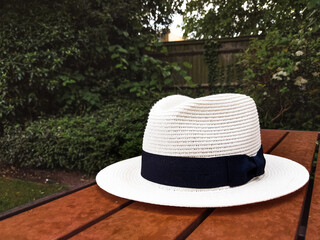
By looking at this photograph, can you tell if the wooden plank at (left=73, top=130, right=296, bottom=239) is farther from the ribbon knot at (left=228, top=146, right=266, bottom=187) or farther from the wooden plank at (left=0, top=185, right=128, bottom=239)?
the ribbon knot at (left=228, top=146, right=266, bottom=187)

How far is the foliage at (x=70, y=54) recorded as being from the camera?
5254mm

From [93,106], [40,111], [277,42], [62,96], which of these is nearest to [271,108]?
[277,42]

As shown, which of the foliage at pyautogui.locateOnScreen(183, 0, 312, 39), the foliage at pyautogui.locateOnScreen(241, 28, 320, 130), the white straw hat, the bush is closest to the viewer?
the white straw hat

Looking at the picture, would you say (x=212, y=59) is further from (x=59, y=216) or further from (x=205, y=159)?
(x=59, y=216)

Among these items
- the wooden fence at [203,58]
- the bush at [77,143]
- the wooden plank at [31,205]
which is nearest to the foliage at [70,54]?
the bush at [77,143]

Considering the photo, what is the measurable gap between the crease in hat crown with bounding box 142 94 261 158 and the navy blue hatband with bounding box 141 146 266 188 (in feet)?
0.07

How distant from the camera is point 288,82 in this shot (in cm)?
534

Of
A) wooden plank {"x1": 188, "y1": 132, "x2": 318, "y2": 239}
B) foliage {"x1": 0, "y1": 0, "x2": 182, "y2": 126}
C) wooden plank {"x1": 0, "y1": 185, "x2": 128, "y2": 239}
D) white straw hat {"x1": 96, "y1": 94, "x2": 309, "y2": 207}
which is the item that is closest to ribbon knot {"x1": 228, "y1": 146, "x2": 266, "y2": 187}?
white straw hat {"x1": 96, "y1": 94, "x2": 309, "y2": 207}

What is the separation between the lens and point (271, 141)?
2279 mm

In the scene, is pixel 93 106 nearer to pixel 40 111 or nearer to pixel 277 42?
pixel 40 111

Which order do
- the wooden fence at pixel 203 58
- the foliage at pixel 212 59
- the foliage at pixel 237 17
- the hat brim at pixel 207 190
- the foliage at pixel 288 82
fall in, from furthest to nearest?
the foliage at pixel 237 17, the foliage at pixel 212 59, the wooden fence at pixel 203 58, the foliage at pixel 288 82, the hat brim at pixel 207 190

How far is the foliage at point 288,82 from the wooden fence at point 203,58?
8.58ft

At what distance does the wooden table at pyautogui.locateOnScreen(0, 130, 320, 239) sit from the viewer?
771 millimetres

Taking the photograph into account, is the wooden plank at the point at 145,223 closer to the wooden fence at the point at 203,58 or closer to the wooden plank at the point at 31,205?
the wooden plank at the point at 31,205
